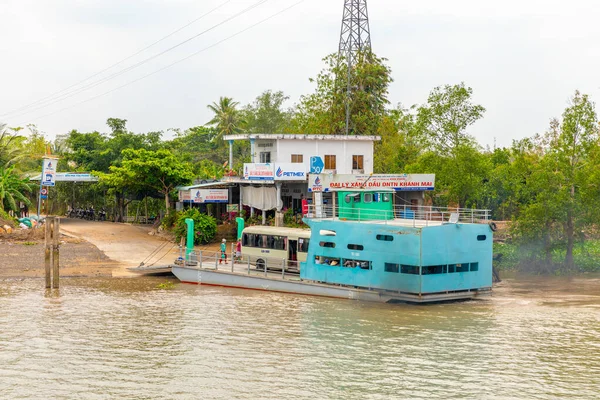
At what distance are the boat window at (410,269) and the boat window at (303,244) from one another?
547 cm

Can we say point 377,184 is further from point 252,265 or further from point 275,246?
point 252,265

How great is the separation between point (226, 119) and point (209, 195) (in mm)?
33338

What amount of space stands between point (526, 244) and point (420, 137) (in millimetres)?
10753

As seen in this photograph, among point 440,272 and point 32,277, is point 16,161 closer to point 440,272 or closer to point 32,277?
point 32,277

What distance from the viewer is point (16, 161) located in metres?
62.5

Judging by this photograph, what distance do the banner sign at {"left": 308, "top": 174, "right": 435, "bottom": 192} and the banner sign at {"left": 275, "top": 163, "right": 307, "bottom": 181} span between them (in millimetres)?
5178

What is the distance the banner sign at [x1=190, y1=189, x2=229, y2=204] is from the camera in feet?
169

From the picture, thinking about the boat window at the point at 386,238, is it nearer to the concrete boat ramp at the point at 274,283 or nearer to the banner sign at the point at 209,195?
the concrete boat ramp at the point at 274,283

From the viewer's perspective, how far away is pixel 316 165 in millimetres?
45812

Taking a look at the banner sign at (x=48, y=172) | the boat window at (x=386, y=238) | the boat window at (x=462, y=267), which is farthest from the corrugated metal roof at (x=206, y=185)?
the boat window at (x=462, y=267)

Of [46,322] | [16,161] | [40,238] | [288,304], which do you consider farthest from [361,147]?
[16,161]

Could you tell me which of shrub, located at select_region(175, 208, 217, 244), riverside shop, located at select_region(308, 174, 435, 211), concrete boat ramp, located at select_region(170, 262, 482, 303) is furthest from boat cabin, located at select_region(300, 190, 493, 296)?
shrub, located at select_region(175, 208, 217, 244)

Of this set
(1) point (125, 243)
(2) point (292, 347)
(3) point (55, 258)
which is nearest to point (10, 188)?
(1) point (125, 243)

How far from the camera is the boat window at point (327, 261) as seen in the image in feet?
109
